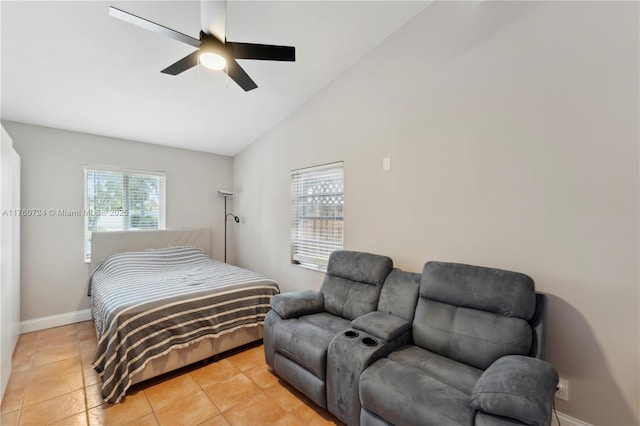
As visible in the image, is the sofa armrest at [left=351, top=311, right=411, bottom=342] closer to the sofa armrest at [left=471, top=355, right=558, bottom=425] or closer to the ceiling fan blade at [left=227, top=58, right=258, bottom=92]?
the sofa armrest at [left=471, top=355, right=558, bottom=425]

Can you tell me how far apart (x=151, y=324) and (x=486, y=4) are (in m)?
3.66

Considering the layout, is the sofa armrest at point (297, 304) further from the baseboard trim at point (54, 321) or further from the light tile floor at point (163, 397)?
the baseboard trim at point (54, 321)

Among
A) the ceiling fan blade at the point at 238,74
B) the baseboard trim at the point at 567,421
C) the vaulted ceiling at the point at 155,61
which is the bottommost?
the baseboard trim at the point at 567,421

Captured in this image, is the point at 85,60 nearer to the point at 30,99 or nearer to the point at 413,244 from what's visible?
the point at 30,99

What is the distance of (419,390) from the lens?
146 centimetres

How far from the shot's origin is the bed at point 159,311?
216 cm

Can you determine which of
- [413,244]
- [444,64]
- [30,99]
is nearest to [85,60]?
[30,99]

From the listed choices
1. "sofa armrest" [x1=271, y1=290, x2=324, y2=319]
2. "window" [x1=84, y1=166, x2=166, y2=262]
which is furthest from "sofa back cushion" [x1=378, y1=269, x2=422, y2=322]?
"window" [x1=84, y1=166, x2=166, y2=262]

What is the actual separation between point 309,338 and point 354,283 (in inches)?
28.6

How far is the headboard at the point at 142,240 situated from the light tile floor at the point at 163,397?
1.27m

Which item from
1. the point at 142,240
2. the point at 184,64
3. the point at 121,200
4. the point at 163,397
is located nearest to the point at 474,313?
the point at 163,397

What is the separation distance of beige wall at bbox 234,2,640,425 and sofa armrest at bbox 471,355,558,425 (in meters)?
0.65

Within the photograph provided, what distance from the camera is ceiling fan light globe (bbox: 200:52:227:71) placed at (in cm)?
187

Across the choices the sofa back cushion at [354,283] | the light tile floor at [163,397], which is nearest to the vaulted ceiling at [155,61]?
the sofa back cushion at [354,283]
